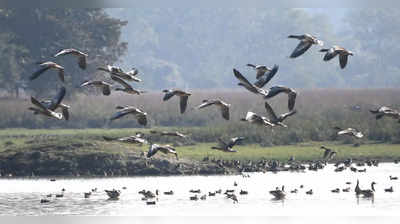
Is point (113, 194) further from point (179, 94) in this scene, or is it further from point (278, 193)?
point (179, 94)

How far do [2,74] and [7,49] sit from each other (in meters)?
1.68

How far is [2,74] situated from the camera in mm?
66062

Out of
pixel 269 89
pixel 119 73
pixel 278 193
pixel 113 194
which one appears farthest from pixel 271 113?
pixel 113 194

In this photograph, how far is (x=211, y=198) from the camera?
26.0 m

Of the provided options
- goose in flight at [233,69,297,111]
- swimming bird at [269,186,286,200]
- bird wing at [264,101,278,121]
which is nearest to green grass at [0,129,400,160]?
swimming bird at [269,186,286,200]

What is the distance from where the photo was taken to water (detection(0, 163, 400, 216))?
2408 centimetres

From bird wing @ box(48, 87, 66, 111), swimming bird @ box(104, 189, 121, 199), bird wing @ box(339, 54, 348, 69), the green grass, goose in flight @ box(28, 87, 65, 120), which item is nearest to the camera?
goose in flight @ box(28, 87, 65, 120)

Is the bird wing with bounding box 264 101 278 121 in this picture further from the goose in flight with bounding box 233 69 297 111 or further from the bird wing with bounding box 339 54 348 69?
the bird wing with bounding box 339 54 348 69

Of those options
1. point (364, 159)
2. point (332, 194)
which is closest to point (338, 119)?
point (364, 159)

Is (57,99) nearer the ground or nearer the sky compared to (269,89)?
nearer the ground

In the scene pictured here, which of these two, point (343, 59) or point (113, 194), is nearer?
point (343, 59)

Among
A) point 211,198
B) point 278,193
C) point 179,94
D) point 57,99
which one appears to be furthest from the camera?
point 211,198

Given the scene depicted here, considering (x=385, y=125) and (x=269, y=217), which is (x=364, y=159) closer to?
(x=385, y=125)

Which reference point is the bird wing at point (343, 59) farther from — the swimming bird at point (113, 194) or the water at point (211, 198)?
the swimming bird at point (113, 194)
